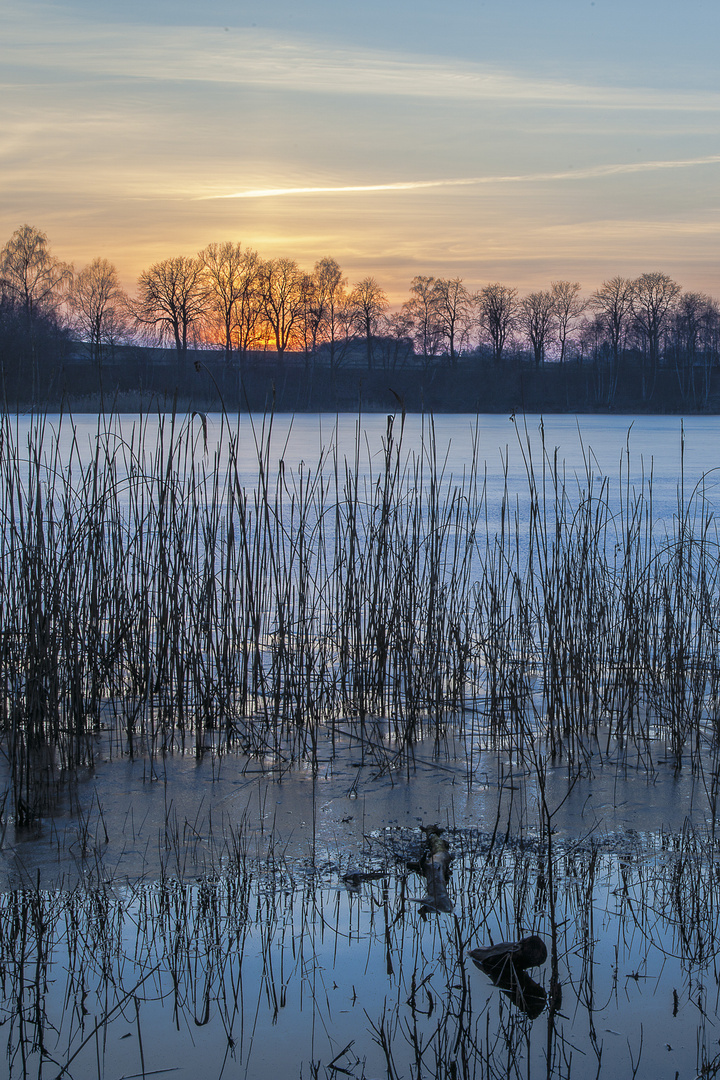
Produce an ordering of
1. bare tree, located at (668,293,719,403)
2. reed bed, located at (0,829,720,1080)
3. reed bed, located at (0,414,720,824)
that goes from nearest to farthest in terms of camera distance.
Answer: reed bed, located at (0,829,720,1080), reed bed, located at (0,414,720,824), bare tree, located at (668,293,719,403)

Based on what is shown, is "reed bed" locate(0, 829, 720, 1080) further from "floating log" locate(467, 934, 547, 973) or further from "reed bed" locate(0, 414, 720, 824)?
"reed bed" locate(0, 414, 720, 824)

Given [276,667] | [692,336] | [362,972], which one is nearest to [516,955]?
[362,972]

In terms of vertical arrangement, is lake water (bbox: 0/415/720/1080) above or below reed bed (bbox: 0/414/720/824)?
below

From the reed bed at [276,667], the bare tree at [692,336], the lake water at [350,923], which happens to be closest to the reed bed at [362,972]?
the lake water at [350,923]

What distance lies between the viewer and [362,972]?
1476 millimetres

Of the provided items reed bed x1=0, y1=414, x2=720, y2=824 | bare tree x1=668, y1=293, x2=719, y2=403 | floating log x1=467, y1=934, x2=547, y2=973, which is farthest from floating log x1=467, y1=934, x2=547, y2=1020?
bare tree x1=668, y1=293, x2=719, y2=403

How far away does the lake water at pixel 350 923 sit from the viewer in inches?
51.1

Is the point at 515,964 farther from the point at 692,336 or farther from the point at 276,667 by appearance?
the point at 692,336

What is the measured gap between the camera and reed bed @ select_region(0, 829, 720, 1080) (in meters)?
1.28

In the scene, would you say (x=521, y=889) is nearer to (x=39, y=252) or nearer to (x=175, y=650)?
(x=175, y=650)

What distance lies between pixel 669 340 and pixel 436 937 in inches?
1466

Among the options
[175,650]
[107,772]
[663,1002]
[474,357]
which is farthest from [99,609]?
[474,357]

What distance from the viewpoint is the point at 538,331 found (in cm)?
3600

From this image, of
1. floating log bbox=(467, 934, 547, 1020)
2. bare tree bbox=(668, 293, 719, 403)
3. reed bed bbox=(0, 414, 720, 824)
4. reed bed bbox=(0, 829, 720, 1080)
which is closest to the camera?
reed bed bbox=(0, 829, 720, 1080)
